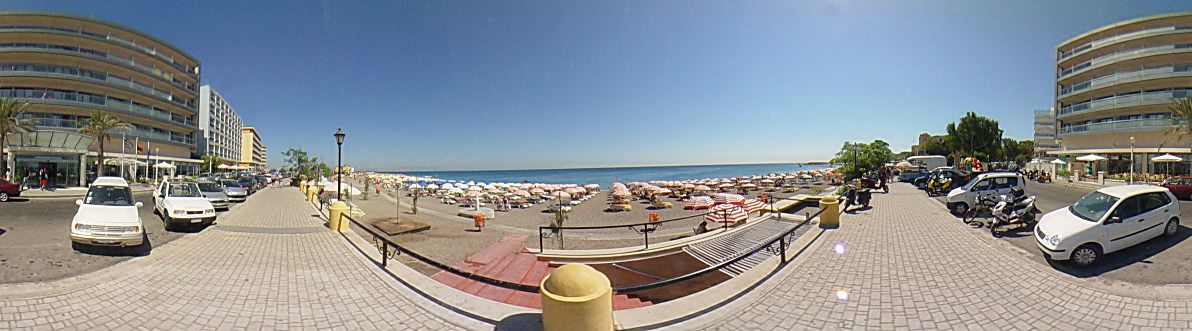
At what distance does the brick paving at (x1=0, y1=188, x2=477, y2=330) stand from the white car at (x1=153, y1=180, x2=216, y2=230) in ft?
12.8

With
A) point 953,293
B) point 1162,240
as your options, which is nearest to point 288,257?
point 953,293

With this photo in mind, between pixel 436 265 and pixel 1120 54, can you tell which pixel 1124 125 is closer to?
pixel 1120 54

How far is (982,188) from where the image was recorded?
13.4 metres

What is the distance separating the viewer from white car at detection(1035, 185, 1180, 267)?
661cm

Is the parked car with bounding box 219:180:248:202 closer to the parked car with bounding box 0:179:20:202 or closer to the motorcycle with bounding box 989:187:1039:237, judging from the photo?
the parked car with bounding box 0:179:20:202

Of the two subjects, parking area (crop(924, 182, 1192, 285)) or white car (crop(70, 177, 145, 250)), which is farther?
white car (crop(70, 177, 145, 250))

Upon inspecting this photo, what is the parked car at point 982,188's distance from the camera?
13023 millimetres

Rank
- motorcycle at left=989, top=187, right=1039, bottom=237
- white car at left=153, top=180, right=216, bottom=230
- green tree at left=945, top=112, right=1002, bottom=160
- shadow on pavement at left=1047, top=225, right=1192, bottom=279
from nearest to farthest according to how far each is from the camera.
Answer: shadow on pavement at left=1047, top=225, right=1192, bottom=279
motorcycle at left=989, top=187, right=1039, bottom=237
white car at left=153, top=180, right=216, bottom=230
green tree at left=945, top=112, right=1002, bottom=160

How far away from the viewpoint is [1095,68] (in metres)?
36.4

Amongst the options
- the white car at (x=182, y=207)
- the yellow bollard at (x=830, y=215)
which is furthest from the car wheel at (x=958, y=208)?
the white car at (x=182, y=207)

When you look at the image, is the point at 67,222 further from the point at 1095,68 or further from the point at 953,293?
Answer: the point at 1095,68

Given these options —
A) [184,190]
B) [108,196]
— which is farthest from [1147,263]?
[184,190]

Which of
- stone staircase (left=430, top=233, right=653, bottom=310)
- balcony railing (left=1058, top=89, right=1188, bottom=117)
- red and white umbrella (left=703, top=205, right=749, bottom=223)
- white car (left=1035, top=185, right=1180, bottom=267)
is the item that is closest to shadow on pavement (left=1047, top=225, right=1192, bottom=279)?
white car (left=1035, top=185, right=1180, bottom=267)

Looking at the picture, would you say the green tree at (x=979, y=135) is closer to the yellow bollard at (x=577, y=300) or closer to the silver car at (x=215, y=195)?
the yellow bollard at (x=577, y=300)
